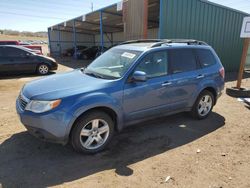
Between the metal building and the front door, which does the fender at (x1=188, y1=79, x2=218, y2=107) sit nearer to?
the front door

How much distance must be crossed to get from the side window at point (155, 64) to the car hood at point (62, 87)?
0.78m

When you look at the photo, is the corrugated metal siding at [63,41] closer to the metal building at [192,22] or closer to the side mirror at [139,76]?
the metal building at [192,22]

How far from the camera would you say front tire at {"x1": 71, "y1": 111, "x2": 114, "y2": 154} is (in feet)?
11.0

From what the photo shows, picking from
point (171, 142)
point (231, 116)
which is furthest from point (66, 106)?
point (231, 116)

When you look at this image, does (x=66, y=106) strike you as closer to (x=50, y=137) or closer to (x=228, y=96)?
(x=50, y=137)

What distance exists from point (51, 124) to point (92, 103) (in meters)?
0.66

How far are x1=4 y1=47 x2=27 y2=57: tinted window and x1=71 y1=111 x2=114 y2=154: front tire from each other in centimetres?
885

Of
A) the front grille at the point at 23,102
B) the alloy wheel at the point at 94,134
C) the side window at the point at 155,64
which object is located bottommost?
the alloy wheel at the point at 94,134

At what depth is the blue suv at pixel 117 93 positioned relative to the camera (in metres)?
3.20

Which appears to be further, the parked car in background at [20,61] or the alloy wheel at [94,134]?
the parked car in background at [20,61]

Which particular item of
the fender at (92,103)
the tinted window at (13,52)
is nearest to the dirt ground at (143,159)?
the fender at (92,103)

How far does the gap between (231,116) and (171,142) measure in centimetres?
240

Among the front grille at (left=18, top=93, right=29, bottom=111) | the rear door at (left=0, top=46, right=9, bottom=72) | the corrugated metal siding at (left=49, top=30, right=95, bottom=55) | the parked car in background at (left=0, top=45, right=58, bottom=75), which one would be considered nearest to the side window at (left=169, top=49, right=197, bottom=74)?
the front grille at (left=18, top=93, right=29, bottom=111)

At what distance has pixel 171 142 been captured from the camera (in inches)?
161
